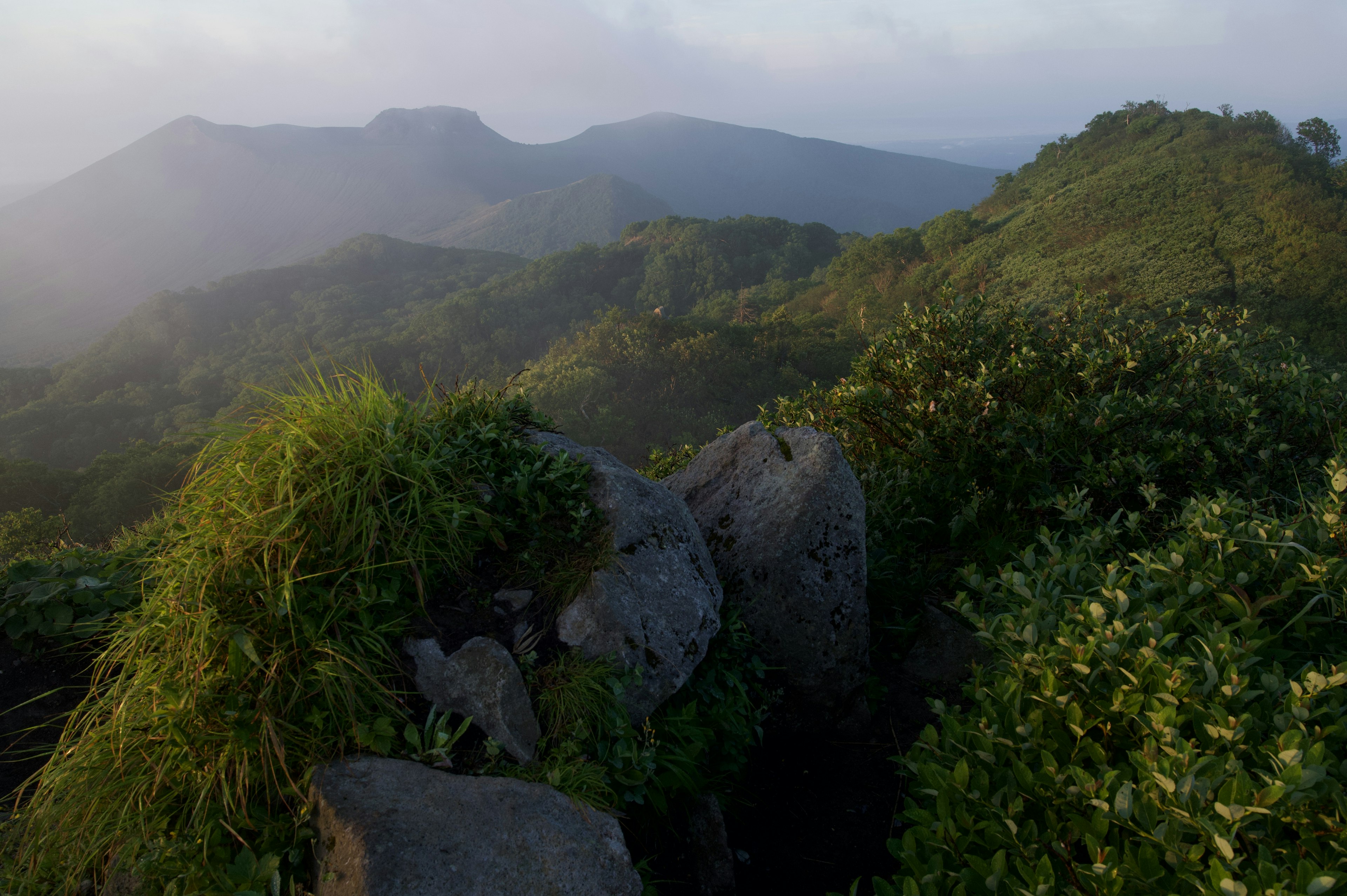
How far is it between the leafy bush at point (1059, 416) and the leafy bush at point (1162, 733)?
1.18 metres

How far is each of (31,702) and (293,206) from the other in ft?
599

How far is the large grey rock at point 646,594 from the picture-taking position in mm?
2969

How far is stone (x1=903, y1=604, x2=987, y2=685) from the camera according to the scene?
13.3ft

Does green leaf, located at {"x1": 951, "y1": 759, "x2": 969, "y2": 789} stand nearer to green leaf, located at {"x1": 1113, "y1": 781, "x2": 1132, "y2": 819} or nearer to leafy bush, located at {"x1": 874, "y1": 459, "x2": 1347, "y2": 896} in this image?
leafy bush, located at {"x1": 874, "y1": 459, "x2": 1347, "y2": 896}

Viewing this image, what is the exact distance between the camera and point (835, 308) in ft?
143

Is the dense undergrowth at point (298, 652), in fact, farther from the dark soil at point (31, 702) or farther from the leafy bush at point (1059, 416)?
the leafy bush at point (1059, 416)

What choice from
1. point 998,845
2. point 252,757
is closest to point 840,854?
point 998,845

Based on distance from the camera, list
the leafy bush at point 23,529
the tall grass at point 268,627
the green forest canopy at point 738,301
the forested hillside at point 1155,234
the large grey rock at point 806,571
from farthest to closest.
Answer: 1. the green forest canopy at point 738,301
2. the forested hillside at point 1155,234
3. the leafy bush at point 23,529
4. the large grey rock at point 806,571
5. the tall grass at point 268,627

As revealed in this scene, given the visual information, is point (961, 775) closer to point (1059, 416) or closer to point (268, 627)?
point (268, 627)

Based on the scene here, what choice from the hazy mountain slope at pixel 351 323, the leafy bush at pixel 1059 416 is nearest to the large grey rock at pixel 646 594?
the leafy bush at pixel 1059 416

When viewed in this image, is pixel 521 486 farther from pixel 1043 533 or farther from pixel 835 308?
pixel 835 308

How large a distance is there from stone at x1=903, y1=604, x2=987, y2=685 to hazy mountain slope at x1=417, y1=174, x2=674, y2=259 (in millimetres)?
142652

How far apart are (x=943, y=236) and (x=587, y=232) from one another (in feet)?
360

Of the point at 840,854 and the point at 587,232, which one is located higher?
the point at 840,854
